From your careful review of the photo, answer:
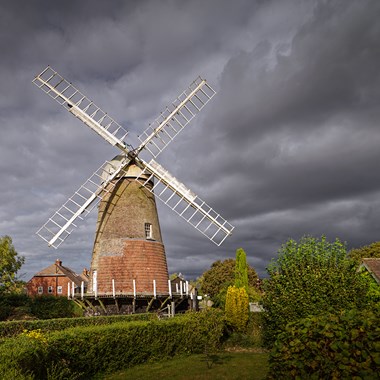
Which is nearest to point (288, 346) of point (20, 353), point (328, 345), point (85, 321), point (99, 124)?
point (328, 345)

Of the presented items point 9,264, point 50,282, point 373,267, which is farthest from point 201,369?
point 50,282

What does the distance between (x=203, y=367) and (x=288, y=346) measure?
35.7 ft

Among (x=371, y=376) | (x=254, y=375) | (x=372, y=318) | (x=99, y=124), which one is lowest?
(x=254, y=375)

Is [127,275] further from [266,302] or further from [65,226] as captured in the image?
[266,302]

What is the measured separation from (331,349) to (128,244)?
62.3 feet

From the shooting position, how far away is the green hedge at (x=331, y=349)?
4.95 metres

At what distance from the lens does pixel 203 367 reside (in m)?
15.4

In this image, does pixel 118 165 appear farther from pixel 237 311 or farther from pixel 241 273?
pixel 241 273

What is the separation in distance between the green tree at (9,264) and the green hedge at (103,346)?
29.9 m

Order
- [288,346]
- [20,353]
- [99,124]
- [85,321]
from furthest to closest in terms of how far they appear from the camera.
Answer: [99,124]
[85,321]
[20,353]
[288,346]

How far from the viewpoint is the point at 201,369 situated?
1505cm

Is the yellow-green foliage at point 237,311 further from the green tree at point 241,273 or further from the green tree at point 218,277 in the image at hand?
the green tree at point 218,277

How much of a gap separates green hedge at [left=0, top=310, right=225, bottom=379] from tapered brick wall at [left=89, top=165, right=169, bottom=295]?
16.8ft

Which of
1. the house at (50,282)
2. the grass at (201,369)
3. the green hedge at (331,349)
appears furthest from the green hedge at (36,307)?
the house at (50,282)
